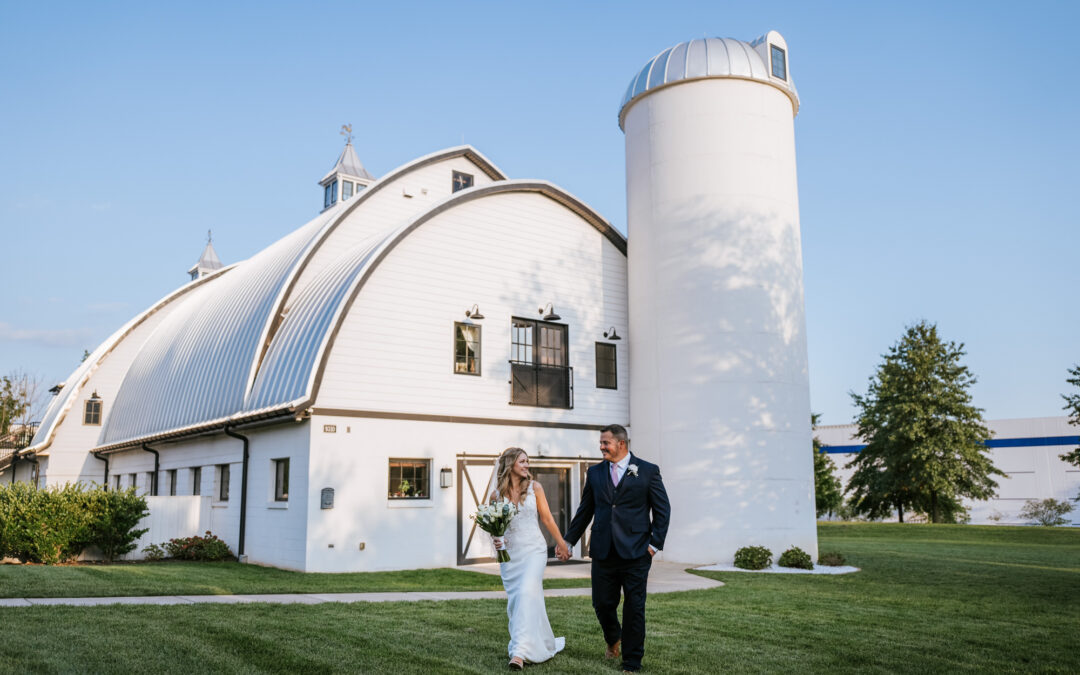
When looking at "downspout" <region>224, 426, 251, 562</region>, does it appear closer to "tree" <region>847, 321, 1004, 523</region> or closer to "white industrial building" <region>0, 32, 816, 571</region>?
"white industrial building" <region>0, 32, 816, 571</region>

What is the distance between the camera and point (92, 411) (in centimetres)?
3009

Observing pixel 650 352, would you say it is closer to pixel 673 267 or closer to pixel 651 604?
pixel 673 267

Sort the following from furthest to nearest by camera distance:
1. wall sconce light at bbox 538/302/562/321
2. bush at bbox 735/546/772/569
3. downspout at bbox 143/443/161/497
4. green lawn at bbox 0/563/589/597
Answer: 1. downspout at bbox 143/443/161/497
2. wall sconce light at bbox 538/302/562/321
3. bush at bbox 735/546/772/569
4. green lawn at bbox 0/563/589/597

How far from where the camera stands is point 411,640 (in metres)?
8.37

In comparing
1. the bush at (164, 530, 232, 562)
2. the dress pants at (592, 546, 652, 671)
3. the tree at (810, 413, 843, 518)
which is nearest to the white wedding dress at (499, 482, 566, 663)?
the dress pants at (592, 546, 652, 671)

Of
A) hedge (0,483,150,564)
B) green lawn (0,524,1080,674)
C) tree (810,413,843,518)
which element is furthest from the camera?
tree (810,413,843,518)

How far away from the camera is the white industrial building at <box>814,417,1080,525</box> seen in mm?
50062

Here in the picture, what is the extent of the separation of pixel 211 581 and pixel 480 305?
27.7 ft

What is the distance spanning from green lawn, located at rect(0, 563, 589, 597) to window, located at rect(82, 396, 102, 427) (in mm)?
15059

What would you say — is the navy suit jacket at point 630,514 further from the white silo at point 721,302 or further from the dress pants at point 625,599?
the white silo at point 721,302

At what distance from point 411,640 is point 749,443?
1279cm

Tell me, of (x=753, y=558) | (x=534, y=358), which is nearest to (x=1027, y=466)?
(x=753, y=558)

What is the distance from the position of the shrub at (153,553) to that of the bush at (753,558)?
41.3 feet

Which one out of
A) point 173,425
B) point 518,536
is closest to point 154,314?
point 173,425
